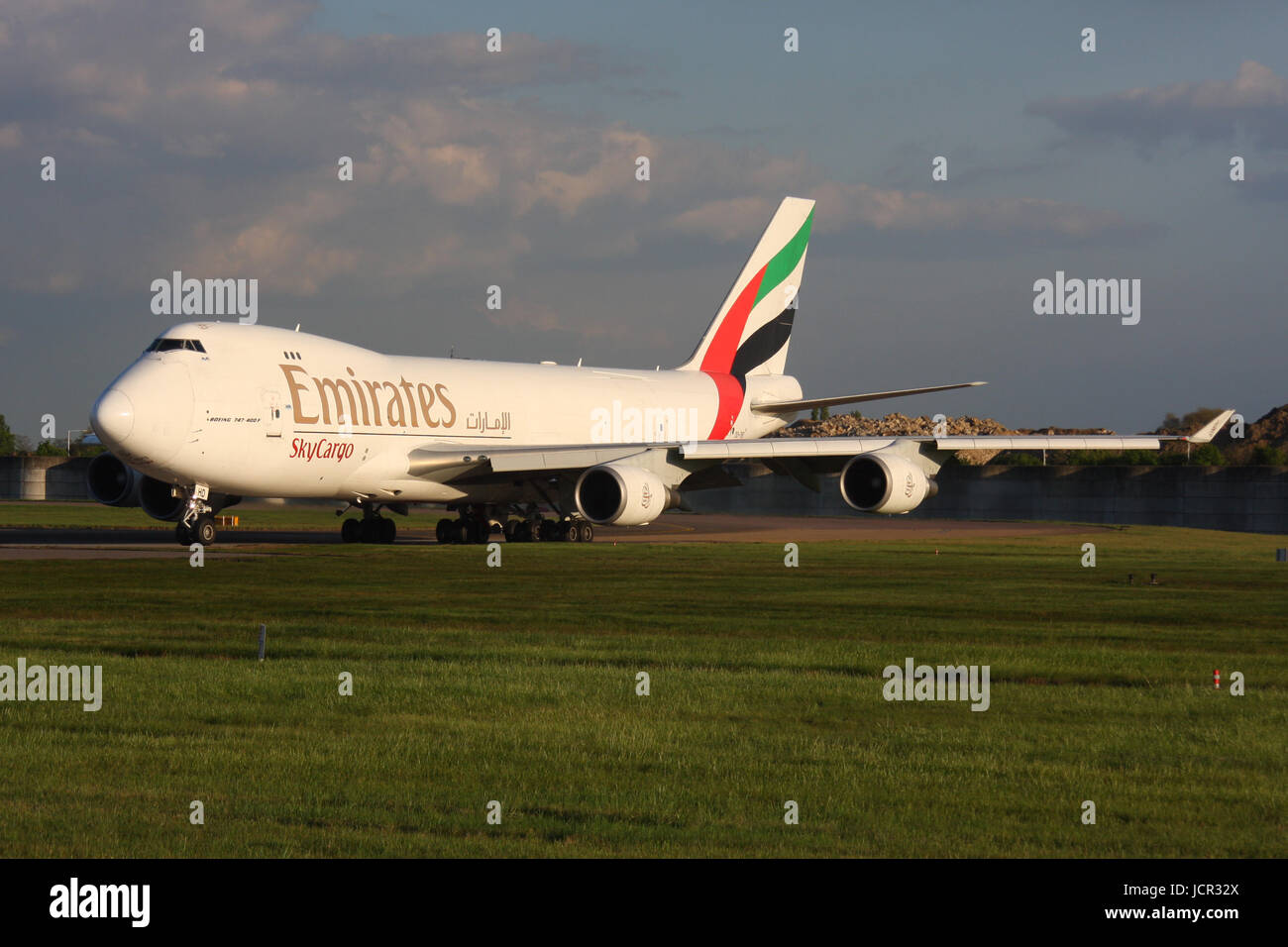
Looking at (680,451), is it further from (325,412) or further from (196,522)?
(196,522)

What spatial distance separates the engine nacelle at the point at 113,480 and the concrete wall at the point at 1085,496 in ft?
108

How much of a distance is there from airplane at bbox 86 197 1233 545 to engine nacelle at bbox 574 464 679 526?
0.13 feet

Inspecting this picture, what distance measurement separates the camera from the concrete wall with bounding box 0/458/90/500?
72.7m

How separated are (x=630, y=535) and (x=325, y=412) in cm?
1335

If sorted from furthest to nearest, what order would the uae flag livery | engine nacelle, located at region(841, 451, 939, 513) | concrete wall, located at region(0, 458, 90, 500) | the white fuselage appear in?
concrete wall, located at region(0, 458, 90, 500), the uae flag livery, engine nacelle, located at region(841, 451, 939, 513), the white fuselage

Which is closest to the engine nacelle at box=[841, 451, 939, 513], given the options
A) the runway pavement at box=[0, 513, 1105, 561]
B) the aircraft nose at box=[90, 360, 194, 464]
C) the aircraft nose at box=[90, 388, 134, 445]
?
the runway pavement at box=[0, 513, 1105, 561]

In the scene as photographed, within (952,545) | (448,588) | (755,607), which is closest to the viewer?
(755,607)

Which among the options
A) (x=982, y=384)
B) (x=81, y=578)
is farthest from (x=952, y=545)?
(x=81, y=578)

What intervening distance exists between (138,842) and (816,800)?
155 inches

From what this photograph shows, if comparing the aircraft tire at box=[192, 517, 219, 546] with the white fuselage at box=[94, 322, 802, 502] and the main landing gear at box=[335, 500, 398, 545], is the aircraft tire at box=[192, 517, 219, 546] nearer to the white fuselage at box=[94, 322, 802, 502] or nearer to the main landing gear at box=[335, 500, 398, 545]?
the white fuselage at box=[94, 322, 802, 502]

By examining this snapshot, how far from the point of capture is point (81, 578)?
24.8m

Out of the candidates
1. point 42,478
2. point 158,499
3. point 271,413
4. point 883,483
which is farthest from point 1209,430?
point 42,478

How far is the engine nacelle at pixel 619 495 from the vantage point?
114ft
